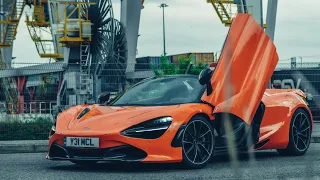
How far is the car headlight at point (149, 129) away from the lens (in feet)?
22.7

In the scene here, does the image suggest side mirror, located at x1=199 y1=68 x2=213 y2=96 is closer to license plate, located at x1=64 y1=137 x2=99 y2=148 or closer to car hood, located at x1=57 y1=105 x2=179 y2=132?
car hood, located at x1=57 y1=105 x2=179 y2=132

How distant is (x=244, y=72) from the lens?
768cm

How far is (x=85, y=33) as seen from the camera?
30172mm

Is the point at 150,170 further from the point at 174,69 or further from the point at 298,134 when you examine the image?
the point at 174,69

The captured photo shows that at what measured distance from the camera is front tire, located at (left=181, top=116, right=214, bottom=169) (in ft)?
23.6

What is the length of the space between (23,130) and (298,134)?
22.4 ft

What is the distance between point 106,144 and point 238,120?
188 centimetres

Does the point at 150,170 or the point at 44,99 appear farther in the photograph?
the point at 44,99

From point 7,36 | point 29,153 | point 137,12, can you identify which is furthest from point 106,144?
point 7,36

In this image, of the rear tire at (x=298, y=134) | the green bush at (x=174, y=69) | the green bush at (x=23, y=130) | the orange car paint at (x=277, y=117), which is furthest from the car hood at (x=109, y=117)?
the green bush at (x=174, y=69)

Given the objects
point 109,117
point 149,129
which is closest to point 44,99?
point 109,117

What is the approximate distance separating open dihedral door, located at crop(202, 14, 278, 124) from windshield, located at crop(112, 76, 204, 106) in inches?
9.1

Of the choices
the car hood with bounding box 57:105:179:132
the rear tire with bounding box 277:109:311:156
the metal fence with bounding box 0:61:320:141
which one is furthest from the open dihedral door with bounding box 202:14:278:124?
the metal fence with bounding box 0:61:320:141

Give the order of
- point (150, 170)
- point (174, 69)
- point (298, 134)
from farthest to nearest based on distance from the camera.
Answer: point (174, 69) → point (298, 134) → point (150, 170)
